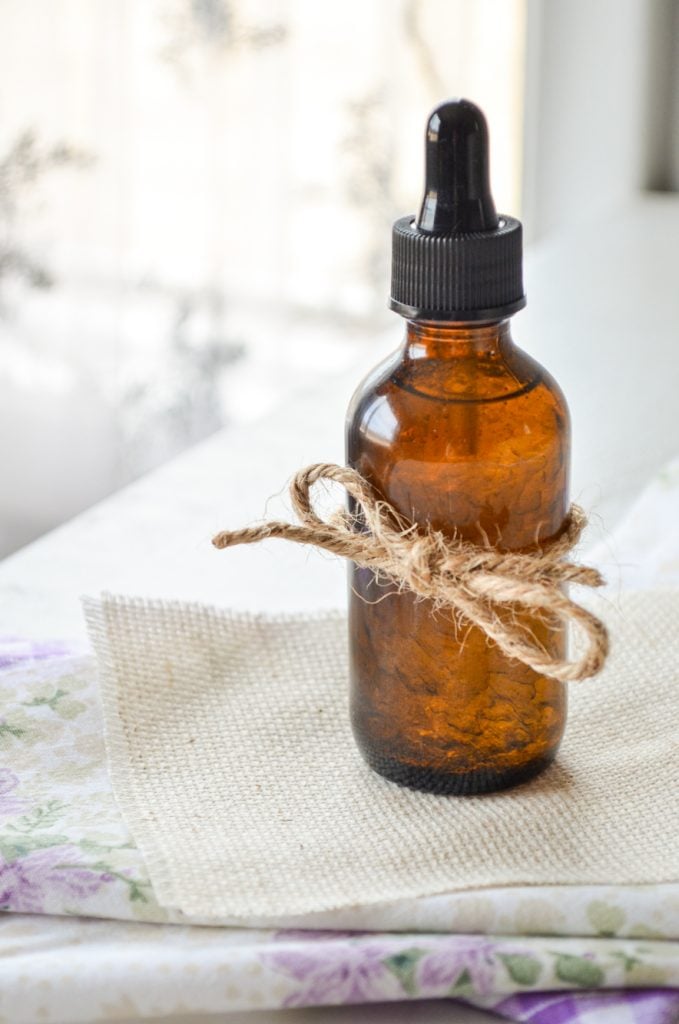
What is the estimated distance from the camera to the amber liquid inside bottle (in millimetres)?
468

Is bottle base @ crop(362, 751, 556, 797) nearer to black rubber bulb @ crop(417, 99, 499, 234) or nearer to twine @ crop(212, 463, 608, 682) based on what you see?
twine @ crop(212, 463, 608, 682)

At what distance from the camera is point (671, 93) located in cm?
143

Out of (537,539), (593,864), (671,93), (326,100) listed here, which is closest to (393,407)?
(537,539)

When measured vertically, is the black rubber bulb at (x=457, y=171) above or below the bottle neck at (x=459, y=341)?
above

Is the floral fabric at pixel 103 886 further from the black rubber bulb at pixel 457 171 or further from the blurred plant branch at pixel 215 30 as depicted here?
the blurred plant branch at pixel 215 30

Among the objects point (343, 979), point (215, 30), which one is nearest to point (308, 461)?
point (343, 979)

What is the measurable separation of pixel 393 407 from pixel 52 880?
0.68ft

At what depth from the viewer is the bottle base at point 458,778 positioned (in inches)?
19.8

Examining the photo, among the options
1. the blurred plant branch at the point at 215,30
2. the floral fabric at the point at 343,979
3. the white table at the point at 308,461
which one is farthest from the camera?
the blurred plant branch at the point at 215,30

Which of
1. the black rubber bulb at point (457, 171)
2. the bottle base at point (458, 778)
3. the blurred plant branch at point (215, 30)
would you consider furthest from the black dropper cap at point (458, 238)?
the blurred plant branch at point (215, 30)

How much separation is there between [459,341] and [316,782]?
18 cm

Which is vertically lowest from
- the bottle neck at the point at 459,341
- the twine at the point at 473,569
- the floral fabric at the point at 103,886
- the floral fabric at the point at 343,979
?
the floral fabric at the point at 343,979

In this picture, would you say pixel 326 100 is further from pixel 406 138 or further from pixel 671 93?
pixel 671 93

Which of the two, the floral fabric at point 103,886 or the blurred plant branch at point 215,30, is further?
the blurred plant branch at point 215,30
